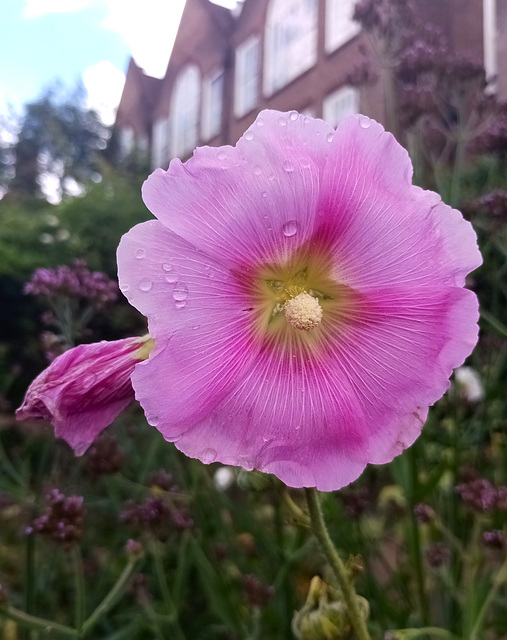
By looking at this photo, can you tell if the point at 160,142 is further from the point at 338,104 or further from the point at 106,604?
the point at 106,604

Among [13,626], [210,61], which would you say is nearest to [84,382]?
[13,626]

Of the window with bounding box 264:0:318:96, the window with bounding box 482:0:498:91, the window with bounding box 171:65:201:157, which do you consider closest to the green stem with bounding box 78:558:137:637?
the window with bounding box 482:0:498:91

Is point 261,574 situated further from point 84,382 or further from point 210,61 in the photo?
point 210,61

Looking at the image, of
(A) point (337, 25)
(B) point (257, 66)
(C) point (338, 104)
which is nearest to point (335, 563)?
(C) point (338, 104)

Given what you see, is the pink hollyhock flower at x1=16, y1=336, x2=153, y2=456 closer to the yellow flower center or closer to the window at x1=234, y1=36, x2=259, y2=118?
the yellow flower center

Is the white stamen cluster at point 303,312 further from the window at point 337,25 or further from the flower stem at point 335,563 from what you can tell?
the window at point 337,25

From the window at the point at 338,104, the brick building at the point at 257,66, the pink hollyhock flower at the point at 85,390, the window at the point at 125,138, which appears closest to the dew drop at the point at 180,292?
the pink hollyhock flower at the point at 85,390

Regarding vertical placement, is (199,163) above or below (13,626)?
above
